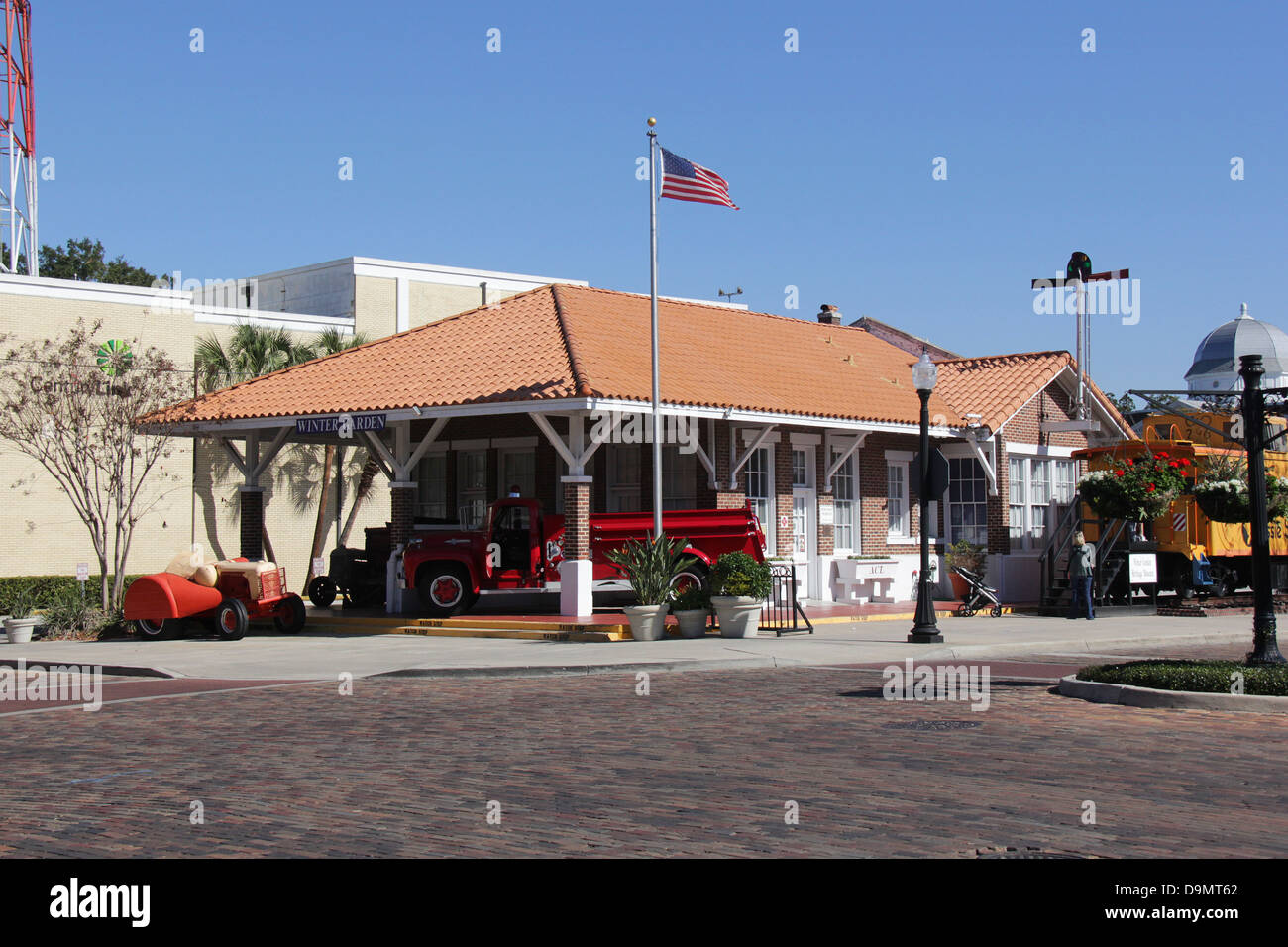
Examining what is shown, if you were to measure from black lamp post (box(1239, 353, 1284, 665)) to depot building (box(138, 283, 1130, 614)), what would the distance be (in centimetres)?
777

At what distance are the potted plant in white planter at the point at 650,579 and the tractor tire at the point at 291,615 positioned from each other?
19.6 ft

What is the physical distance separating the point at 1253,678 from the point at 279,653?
13457 mm

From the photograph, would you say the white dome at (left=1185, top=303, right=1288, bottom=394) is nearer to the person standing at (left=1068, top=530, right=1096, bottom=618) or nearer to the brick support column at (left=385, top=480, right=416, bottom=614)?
the person standing at (left=1068, top=530, right=1096, bottom=618)

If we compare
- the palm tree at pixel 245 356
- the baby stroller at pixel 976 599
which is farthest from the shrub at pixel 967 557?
the palm tree at pixel 245 356

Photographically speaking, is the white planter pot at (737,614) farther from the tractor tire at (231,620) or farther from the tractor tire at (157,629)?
the tractor tire at (157,629)

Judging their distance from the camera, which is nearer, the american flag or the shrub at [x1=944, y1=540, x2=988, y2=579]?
the american flag

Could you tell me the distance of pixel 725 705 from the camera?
13281mm

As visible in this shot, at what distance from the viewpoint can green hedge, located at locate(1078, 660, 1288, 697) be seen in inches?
491

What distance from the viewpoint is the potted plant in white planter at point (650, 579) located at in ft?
67.3

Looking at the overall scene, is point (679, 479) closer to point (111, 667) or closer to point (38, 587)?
point (111, 667)

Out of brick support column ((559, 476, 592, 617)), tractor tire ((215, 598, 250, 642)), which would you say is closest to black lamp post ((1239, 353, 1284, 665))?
brick support column ((559, 476, 592, 617))

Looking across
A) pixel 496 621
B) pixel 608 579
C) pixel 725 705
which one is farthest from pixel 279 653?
pixel 725 705
